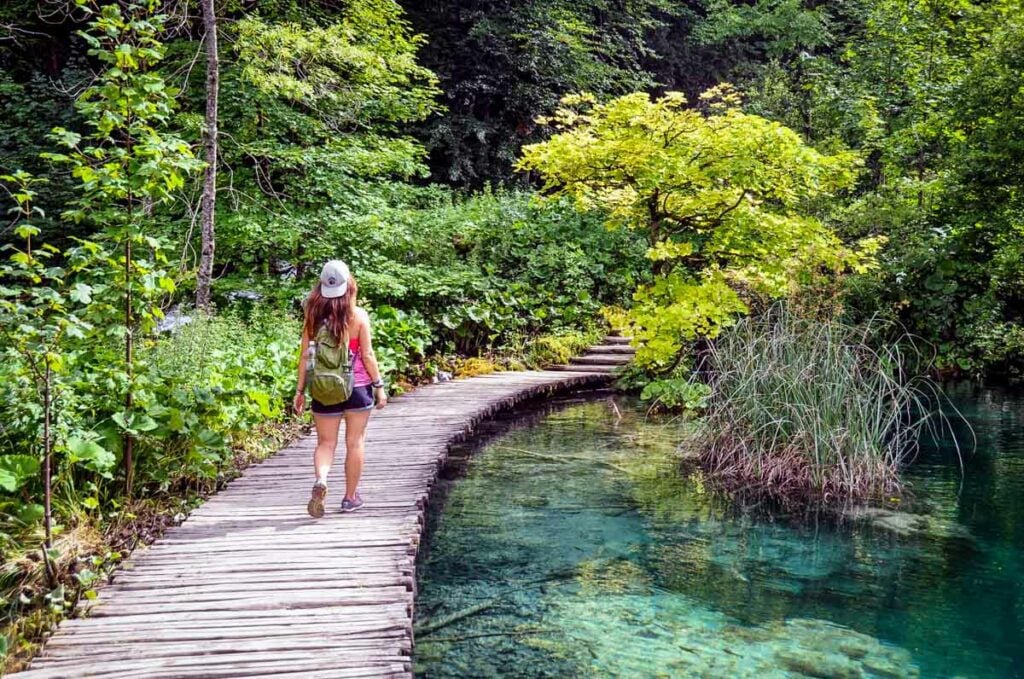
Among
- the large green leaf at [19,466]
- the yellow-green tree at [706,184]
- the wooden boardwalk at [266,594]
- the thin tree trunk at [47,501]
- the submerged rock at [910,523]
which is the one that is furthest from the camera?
the yellow-green tree at [706,184]

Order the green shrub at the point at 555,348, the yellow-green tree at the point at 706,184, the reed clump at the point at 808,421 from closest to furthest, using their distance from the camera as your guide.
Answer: the reed clump at the point at 808,421
the yellow-green tree at the point at 706,184
the green shrub at the point at 555,348

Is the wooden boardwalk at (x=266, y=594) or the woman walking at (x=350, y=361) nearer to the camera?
the wooden boardwalk at (x=266, y=594)

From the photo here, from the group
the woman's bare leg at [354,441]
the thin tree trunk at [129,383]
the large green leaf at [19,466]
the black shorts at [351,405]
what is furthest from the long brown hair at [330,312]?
the large green leaf at [19,466]

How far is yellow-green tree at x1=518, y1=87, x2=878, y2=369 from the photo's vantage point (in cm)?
880

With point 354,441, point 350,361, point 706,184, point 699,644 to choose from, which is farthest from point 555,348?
point 699,644

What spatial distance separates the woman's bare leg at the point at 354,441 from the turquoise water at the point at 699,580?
0.79 meters

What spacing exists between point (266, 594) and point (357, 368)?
1.35 meters

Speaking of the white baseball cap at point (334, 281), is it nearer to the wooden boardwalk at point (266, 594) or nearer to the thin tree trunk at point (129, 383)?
the thin tree trunk at point (129, 383)

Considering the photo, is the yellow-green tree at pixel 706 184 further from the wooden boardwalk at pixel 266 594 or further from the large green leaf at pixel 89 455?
the large green leaf at pixel 89 455

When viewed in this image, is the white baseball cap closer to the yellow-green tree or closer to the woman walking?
the woman walking

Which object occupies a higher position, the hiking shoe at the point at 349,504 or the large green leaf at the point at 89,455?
the large green leaf at the point at 89,455

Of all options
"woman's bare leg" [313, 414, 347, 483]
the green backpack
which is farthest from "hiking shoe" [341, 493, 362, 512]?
the green backpack

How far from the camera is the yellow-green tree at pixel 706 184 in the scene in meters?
8.80

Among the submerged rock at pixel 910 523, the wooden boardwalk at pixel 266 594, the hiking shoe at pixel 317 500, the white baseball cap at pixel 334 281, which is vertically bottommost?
the submerged rock at pixel 910 523
